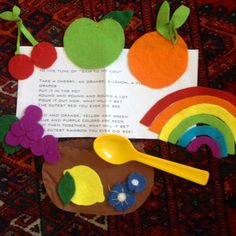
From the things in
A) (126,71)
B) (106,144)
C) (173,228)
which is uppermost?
(126,71)

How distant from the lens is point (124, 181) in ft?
2.14

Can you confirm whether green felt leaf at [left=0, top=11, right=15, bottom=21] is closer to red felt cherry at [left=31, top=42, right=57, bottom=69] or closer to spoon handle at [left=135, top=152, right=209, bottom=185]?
red felt cherry at [left=31, top=42, right=57, bottom=69]

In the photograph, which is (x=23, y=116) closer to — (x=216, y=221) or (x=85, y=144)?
(x=85, y=144)

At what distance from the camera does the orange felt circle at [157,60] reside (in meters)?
0.67

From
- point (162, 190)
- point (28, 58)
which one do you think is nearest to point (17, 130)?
point (28, 58)

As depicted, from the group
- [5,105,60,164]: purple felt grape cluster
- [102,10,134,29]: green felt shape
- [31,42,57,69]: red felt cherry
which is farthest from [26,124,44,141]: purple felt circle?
[102,10,134,29]: green felt shape

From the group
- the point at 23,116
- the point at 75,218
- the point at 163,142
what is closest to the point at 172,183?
the point at 163,142

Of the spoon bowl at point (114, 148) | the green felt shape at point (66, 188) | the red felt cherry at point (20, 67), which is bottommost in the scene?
the green felt shape at point (66, 188)

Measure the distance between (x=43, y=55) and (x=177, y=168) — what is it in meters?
0.31

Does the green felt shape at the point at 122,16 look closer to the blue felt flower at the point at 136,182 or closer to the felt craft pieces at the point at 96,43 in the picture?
the felt craft pieces at the point at 96,43

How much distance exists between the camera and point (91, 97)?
67cm

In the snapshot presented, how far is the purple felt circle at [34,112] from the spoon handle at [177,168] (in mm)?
189

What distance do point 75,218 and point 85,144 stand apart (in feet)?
0.43

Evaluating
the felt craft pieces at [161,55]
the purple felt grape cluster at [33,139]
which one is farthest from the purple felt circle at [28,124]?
the felt craft pieces at [161,55]
